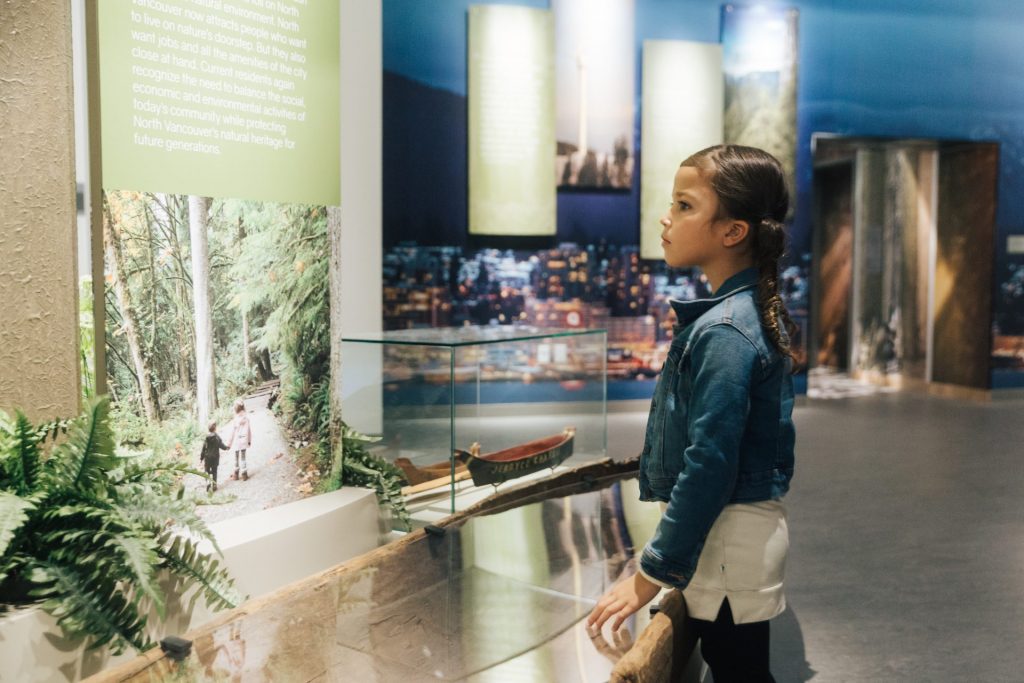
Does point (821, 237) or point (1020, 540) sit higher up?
point (821, 237)

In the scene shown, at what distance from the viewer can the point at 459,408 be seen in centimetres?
322

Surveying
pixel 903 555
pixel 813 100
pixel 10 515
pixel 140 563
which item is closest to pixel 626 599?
pixel 140 563

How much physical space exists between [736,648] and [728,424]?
50cm

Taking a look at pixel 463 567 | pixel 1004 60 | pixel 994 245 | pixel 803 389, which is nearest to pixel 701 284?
pixel 803 389

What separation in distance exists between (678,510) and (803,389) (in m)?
8.25

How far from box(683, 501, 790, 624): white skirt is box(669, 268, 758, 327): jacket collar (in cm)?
36

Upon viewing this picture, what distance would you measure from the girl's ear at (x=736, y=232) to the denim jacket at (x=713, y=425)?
0.07 metres

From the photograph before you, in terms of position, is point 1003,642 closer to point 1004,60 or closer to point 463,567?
point 463,567

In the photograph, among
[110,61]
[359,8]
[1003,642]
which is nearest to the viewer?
[110,61]

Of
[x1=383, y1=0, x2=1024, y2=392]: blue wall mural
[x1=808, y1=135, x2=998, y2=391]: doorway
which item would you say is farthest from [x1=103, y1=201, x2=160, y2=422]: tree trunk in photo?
[x1=808, y1=135, x2=998, y2=391]: doorway

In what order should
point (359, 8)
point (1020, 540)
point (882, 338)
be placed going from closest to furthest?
point (359, 8)
point (1020, 540)
point (882, 338)

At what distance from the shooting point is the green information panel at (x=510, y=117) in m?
8.02

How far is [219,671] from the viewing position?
1.78 m

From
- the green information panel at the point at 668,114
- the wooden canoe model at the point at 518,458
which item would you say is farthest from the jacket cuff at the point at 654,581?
the green information panel at the point at 668,114
